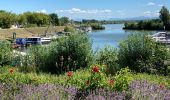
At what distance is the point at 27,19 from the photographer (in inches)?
5655

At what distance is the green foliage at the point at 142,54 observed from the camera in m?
14.2

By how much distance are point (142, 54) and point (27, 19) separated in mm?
130669

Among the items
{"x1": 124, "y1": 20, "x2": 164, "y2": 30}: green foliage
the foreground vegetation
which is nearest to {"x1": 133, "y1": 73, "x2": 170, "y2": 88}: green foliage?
the foreground vegetation

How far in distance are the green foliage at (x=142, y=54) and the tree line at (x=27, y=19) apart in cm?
10110

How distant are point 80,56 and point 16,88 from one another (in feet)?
29.0

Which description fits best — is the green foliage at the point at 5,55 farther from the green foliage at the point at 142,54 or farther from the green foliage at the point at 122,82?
the green foliage at the point at 122,82

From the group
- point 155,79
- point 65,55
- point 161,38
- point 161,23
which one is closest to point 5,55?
point 65,55

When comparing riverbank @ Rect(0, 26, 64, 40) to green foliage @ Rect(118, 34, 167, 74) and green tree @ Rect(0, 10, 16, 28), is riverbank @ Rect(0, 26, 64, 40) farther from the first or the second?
green foliage @ Rect(118, 34, 167, 74)

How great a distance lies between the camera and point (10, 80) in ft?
28.1

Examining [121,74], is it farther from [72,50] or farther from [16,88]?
[72,50]

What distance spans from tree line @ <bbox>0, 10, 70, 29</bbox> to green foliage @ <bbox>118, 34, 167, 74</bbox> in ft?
332

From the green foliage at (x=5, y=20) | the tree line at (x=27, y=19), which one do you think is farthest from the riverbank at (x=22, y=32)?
the tree line at (x=27, y=19)

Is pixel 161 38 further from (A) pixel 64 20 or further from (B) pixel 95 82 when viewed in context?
(A) pixel 64 20

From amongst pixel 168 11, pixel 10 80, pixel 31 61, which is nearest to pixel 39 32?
pixel 168 11
